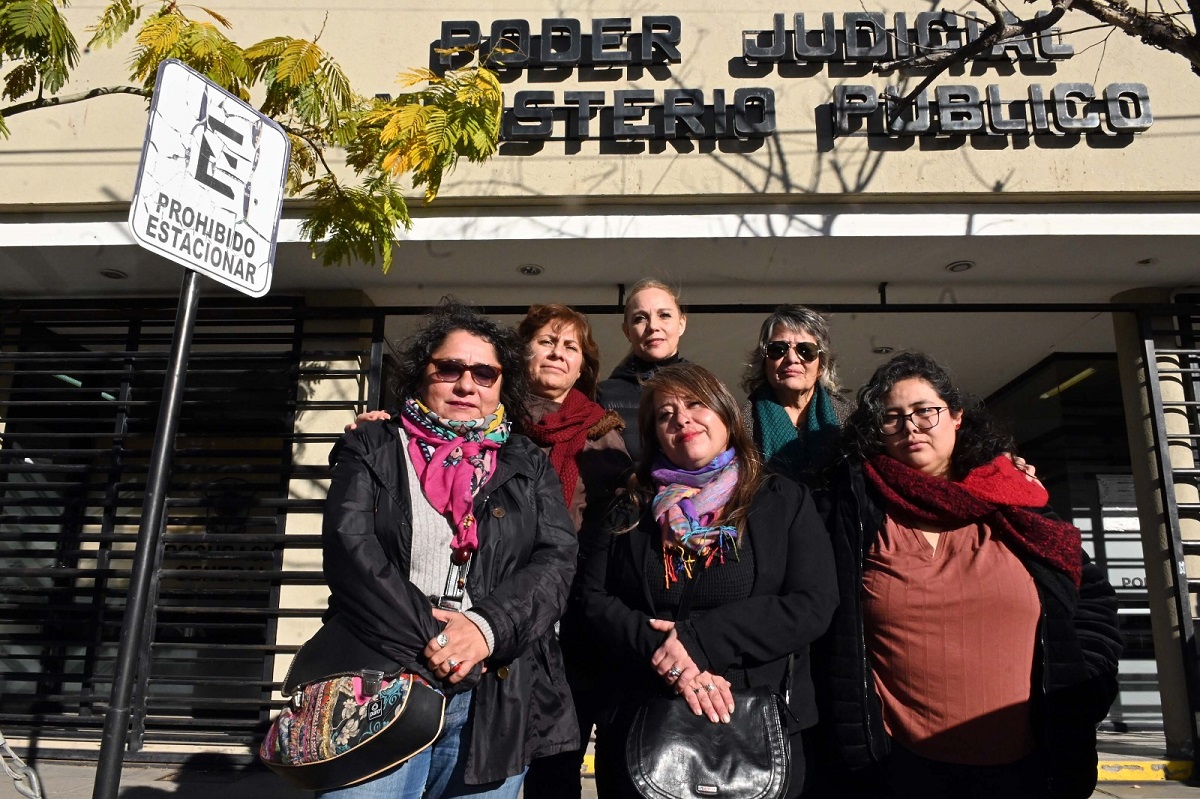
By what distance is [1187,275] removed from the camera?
707 cm

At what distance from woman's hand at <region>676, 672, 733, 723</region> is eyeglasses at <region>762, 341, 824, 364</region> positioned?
144 centimetres

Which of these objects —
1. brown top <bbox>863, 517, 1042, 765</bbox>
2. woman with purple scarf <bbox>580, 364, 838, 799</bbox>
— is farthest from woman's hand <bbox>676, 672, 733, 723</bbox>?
brown top <bbox>863, 517, 1042, 765</bbox>

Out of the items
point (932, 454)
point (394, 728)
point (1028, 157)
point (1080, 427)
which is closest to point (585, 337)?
point (932, 454)

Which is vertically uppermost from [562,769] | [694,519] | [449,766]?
[694,519]

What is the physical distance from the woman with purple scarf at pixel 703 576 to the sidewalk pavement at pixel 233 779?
132 inches

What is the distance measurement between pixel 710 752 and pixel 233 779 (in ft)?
15.9

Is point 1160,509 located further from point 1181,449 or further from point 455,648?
point 455,648

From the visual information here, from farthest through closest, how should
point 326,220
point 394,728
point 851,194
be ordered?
point 851,194 → point 326,220 → point 394,728

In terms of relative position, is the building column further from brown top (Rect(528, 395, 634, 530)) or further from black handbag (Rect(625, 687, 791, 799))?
black handbag (Rect(625, 687, 791, 799))

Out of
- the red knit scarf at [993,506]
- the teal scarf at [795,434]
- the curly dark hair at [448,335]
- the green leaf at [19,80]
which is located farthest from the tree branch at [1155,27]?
the green leaf at [19,80]

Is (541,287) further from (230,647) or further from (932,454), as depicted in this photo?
(932,454)

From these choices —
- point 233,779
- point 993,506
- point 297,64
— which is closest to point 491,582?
point 993,506

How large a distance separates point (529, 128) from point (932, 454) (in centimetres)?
458

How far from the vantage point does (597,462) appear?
11.0 ft
